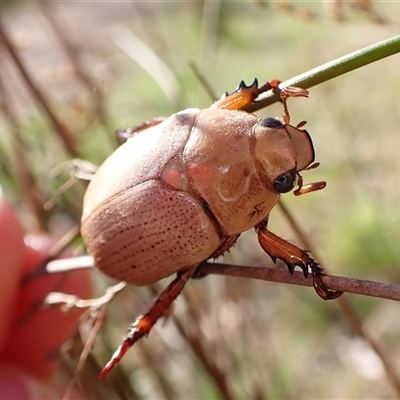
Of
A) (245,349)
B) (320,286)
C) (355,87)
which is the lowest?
(355,87)

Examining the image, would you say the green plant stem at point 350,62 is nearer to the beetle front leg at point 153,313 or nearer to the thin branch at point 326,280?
the thin branch at point 326,280

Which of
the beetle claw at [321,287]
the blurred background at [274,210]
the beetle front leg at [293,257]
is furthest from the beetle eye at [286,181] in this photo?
the blurred background at [274,210]

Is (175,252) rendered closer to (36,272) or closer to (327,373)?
(36,272)

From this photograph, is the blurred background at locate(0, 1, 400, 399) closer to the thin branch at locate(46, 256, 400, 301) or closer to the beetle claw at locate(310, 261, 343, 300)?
the thin branch at locate(46, 256, 400, 301)

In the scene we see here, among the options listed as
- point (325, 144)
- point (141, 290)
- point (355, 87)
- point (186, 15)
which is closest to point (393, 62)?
point (355, 87)

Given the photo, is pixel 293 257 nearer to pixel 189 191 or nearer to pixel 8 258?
pixel 189 191

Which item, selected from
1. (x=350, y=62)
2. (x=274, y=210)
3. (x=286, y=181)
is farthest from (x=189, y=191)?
(x=274, y=210)
